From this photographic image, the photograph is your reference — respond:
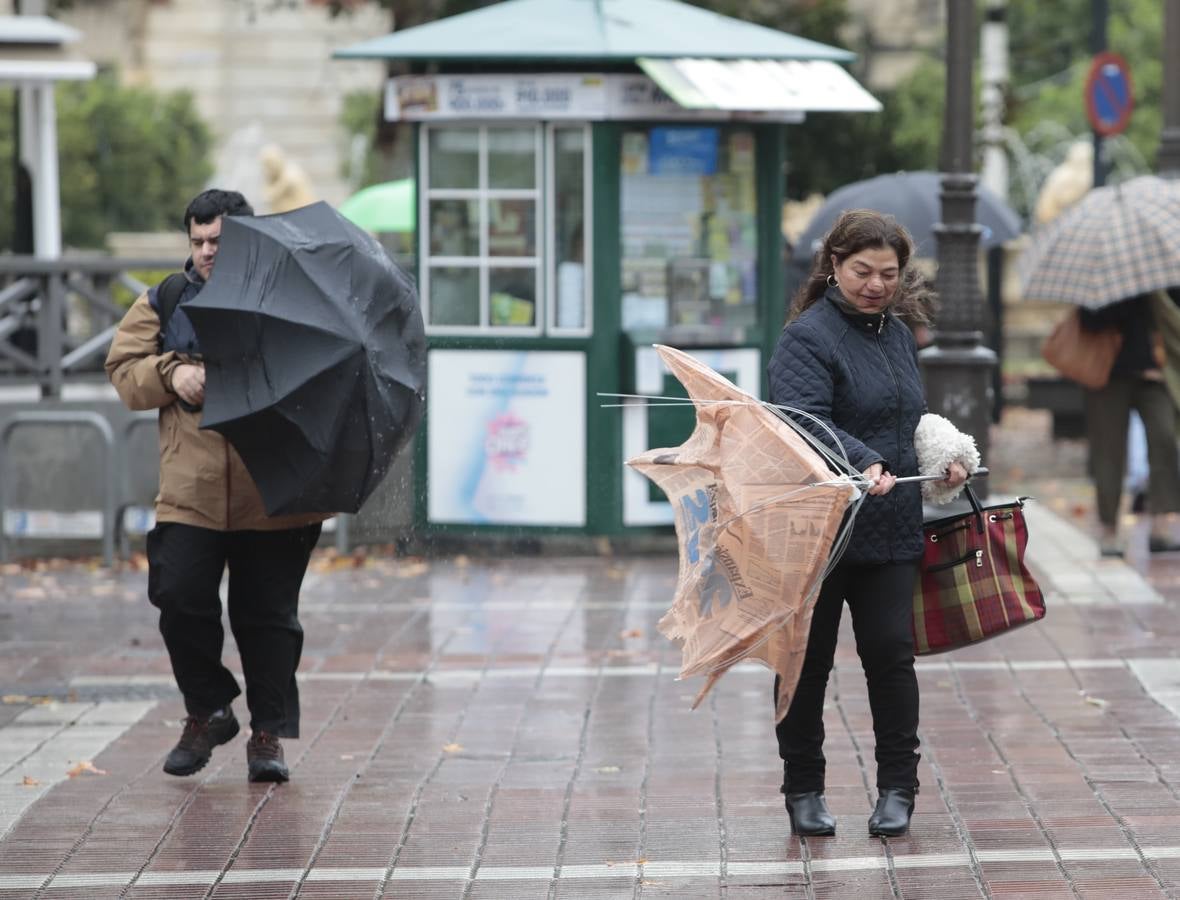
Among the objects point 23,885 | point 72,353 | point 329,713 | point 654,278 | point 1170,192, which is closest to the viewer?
point 23,885

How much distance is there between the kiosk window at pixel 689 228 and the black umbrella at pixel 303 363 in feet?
19.4

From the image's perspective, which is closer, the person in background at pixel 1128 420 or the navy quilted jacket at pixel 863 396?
the navy quilted jacket at pixel 863 396

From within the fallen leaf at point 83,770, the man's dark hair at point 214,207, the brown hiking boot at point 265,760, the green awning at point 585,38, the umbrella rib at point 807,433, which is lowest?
the fallen leaf at point 83,770

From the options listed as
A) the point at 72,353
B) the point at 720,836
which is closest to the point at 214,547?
the point at 720,836

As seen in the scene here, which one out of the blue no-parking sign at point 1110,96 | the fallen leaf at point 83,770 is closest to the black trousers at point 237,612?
the fallen leaf at point 83,770

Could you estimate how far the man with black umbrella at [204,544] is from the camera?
21.9ft

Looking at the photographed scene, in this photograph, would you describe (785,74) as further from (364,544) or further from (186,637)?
(186,637)

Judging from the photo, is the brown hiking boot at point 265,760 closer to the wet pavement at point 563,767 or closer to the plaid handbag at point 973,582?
the wet pavement at point 563,767

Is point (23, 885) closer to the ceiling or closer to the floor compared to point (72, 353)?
closer to the floor

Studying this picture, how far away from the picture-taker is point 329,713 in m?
8.05

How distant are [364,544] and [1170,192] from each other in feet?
16.2

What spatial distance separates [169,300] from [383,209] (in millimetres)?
10813

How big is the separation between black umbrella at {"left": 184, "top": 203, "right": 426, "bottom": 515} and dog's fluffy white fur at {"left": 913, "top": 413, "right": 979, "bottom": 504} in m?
1.60

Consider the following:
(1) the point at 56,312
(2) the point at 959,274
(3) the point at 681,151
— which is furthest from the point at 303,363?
(1) the point at 56,312
